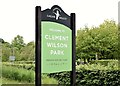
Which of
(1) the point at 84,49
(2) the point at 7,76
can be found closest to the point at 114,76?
(2) the point at 7,76

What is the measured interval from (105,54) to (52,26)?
1433 centimetres

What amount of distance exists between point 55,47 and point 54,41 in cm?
9

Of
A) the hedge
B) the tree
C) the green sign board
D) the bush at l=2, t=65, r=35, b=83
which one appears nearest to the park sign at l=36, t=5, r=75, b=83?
the green sign board

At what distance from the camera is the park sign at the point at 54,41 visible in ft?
13.4

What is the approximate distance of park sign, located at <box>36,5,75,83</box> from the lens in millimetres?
4090

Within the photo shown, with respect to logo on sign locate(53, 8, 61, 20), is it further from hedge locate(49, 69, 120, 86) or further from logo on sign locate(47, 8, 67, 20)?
hedge locate(49, 69, 120, 86)

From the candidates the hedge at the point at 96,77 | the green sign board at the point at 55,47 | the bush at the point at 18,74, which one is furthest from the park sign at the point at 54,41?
the bush at the point at 18,74

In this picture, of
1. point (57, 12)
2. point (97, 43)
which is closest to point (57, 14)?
point (57, 12)

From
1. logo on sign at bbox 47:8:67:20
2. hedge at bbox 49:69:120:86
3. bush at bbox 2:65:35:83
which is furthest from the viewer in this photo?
bush at bbox 2:65:35:83

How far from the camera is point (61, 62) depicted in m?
4.46

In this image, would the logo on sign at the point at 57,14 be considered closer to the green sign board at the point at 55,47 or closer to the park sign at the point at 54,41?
the park sign at the point at 54,41

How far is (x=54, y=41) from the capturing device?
4332 millimetres

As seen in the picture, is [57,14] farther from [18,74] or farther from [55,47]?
[18,74]

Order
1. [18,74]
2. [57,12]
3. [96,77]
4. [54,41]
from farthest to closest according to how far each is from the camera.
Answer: [18,74] → [96,77] → [57,12] → [54,41]
